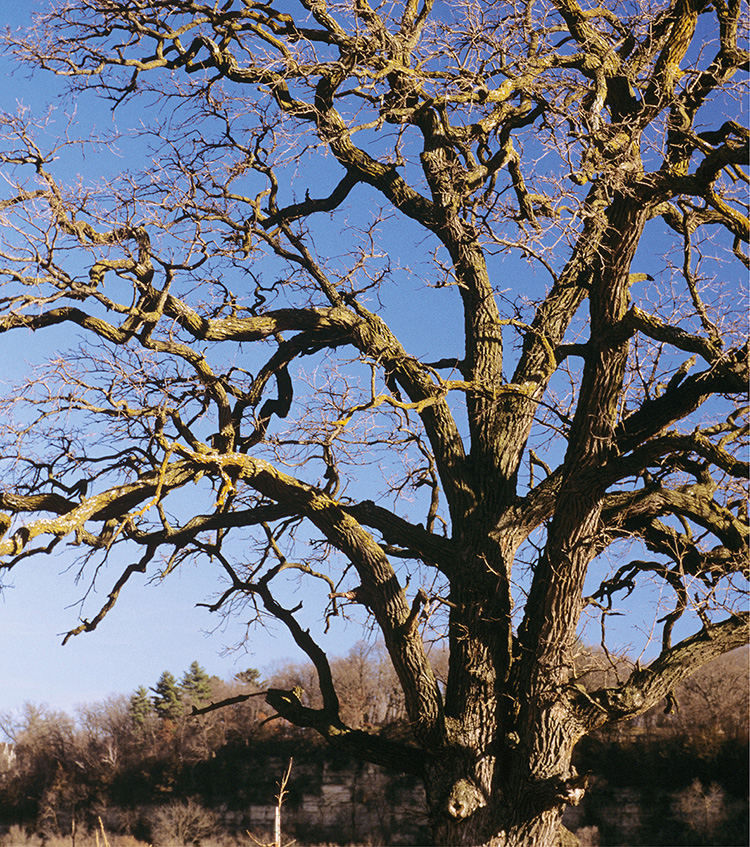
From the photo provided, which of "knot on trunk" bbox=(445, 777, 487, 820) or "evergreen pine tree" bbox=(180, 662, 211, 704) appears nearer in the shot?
"knot on trunk" bbox=(445, 777, 487, 820)

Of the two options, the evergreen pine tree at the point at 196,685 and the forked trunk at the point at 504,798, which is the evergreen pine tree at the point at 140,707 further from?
the forked trunk at the point at 504,798

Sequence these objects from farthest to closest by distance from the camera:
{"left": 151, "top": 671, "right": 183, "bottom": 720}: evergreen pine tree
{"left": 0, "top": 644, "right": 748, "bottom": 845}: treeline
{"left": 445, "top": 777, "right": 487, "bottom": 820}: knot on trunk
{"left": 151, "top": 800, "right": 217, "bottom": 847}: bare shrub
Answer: {"left": 151, "top": 671, "right": 183, "bottom": 720}: evergreen pine tree < {"left": 151, "top": 800, "right": 217, "bottom": 847}: bare shrub < {"left": 0, "top": 644, "right": 748, "bottom": 845}: treeline < {"left": 445, "top": 777, "right": 487, "bottom": 820}: knot on trunk

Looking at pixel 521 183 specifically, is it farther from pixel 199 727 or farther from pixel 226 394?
pixel 199 727

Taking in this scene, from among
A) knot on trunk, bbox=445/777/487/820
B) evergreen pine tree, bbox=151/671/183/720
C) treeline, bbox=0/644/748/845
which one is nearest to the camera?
knot on trunk, bbox=445/777/487/820

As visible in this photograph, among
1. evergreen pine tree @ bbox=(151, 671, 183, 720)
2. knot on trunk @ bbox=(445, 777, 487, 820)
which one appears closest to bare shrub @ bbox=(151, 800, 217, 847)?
evergreen pine tree @ bbox=(151, 671, 183, 720)

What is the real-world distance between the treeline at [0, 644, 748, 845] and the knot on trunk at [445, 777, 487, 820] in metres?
11.1

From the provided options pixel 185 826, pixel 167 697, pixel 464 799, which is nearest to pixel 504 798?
pixel 464 799

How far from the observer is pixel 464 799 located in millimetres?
7117

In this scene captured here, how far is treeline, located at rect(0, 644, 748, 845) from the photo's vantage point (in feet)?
63.7

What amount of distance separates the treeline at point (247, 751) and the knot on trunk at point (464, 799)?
1107 centimetres

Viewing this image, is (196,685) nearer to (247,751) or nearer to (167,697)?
(167,697)

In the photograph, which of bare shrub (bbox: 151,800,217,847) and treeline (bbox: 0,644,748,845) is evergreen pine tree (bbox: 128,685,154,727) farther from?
bare shrub (bbox: 151,800,217,847)

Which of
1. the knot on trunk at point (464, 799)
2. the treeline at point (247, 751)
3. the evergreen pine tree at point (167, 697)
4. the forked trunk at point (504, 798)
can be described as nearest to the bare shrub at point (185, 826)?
the treeline at point (247, 751)

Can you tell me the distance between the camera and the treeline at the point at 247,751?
764 inches
